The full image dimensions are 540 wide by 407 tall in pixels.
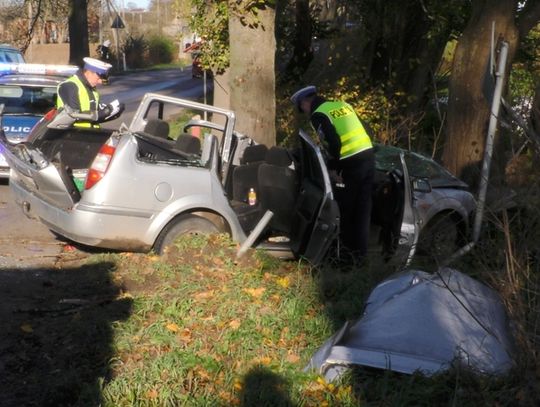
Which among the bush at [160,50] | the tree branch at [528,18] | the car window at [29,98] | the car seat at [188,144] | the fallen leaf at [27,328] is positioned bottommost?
the bush at [160,50]

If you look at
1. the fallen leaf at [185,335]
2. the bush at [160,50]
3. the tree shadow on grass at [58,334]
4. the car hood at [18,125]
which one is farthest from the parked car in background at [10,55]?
the bush at [160,50]

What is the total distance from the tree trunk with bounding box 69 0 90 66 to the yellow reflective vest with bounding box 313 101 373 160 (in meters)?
29.5

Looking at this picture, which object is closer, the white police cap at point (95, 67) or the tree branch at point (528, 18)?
the white police cap at point (95, 67)

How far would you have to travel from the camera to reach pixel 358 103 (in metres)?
16.7

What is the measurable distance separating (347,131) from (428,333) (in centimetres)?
334

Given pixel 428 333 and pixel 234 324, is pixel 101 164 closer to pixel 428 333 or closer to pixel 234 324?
pixel 234 324

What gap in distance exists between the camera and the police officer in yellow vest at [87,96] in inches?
400

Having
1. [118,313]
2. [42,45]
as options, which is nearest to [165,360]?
[118,313]

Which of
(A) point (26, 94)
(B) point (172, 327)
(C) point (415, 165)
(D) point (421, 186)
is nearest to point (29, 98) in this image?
(A) point (26, 94)

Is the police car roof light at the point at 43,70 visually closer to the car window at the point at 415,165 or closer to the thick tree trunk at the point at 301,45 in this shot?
the car window at the point at 415,165

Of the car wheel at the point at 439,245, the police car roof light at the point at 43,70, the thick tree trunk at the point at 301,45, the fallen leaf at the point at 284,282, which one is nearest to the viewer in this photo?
the car wheel at the point at 439,245

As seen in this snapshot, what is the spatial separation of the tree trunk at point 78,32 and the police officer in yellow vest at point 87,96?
87.2 ft

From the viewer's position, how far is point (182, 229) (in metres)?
8.41

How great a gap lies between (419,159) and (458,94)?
1.77 m
